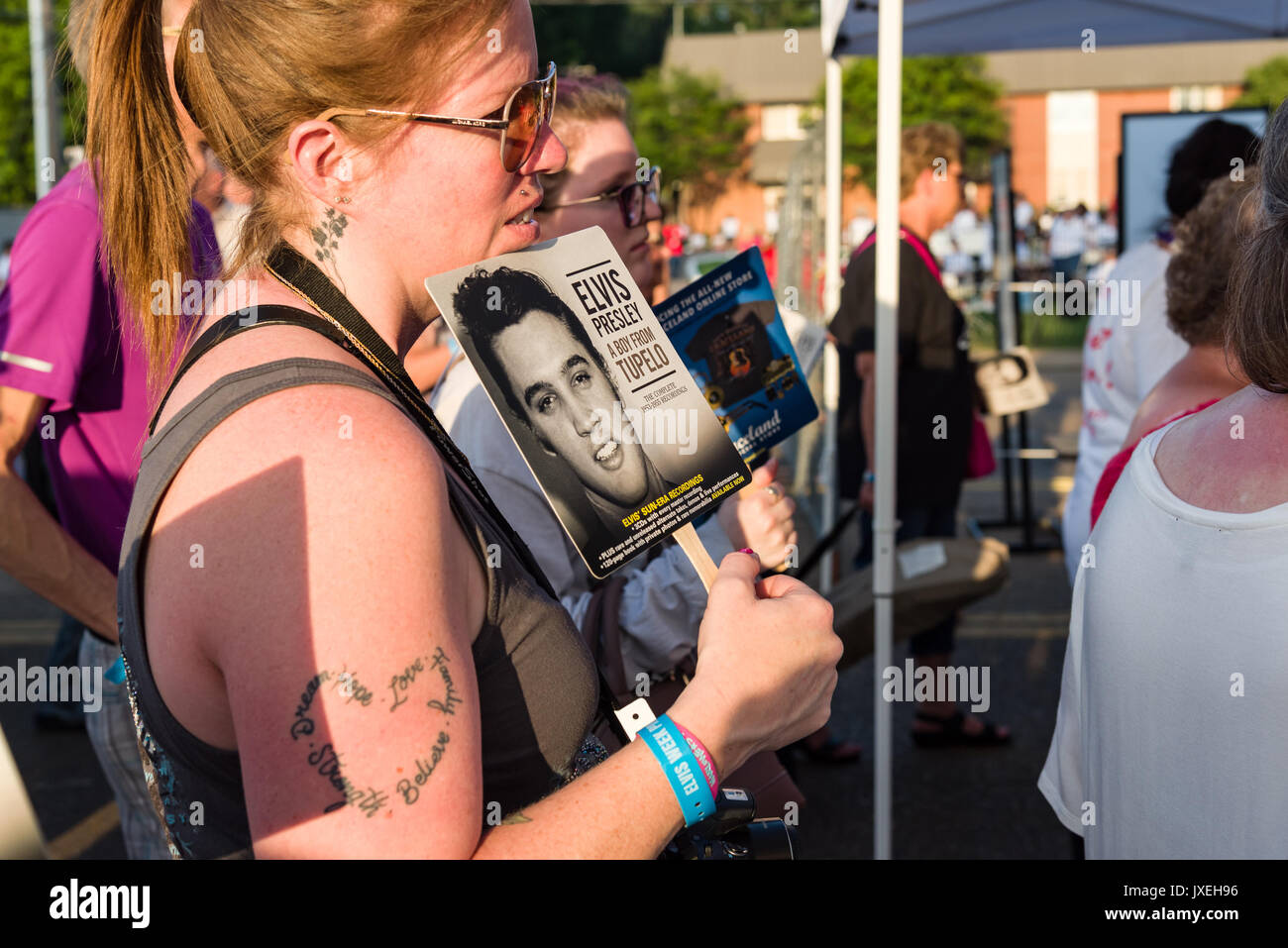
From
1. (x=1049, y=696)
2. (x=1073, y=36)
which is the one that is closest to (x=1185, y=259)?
(x=1049, y=696)

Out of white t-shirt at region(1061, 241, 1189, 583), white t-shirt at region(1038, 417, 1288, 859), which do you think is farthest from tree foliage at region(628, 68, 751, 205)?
white t-shirt at region(1038, 417, 1288, 859)

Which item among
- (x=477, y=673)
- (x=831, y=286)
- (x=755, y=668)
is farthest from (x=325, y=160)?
(x=831, y=286)

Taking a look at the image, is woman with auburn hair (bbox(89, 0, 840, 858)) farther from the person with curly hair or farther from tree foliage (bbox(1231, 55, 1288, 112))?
tree foliage (bbox(1231, 55, 1288, 112))

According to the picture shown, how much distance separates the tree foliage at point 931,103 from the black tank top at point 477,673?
35417mm

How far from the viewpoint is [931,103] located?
37.3 m

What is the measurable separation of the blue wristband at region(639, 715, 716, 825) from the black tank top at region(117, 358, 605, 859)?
0.13 meters

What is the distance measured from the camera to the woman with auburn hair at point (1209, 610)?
138 centimetres

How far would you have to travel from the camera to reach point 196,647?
1.05 m

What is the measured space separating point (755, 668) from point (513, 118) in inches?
25.4

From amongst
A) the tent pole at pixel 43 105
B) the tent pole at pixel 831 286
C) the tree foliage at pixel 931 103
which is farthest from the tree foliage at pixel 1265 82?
the tent pole at pixel 43 105

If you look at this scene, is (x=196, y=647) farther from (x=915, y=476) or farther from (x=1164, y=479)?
(x=915, y=476)

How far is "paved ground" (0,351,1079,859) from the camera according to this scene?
404 centimetres
